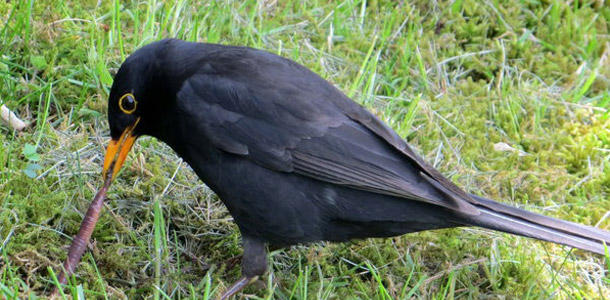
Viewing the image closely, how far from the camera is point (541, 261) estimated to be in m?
4.71

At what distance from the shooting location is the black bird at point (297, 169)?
13.7ft

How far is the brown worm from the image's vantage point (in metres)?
4.07

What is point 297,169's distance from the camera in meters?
4.20

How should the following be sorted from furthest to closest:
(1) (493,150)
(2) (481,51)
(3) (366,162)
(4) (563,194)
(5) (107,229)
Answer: (2) (481,51) < (1) (493,150) < (4) (563,194) < (5) (107,229) < (3) (366,162)

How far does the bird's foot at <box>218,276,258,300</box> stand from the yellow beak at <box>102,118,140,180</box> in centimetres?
86

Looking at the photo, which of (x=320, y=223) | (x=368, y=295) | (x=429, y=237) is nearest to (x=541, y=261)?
(x=429, y=237)

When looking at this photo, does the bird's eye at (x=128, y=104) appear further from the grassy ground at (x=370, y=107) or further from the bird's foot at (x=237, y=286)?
the bird's foot at (x=237, y=286)

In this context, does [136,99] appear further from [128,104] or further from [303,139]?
[303,139]

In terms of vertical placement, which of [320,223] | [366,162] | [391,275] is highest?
[366,162]

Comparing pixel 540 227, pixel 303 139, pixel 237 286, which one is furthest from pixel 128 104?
pixel 540 227

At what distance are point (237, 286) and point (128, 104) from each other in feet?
3.56

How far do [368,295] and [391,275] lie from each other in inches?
9.2

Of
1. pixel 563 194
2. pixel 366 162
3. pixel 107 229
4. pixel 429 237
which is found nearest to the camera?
pixel 366 162

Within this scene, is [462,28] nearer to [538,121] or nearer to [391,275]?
[538,121]
